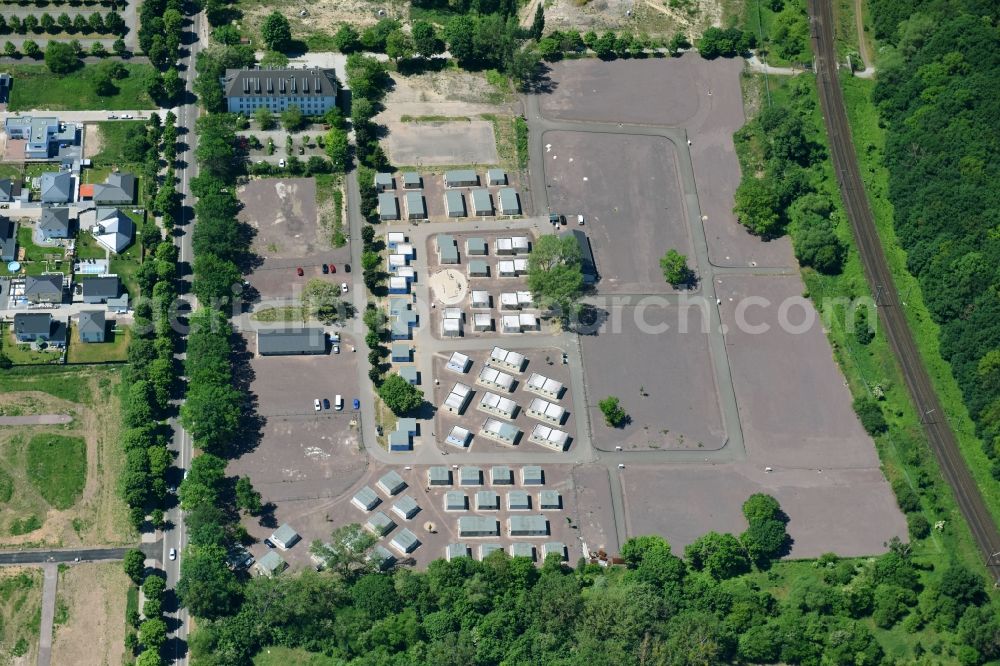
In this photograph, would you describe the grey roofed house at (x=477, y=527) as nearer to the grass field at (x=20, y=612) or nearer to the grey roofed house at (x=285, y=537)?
the grey roofed house at (x=285, y=537)

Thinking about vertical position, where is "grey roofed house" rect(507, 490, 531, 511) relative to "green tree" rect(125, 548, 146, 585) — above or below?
above

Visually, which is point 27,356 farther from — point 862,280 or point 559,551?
point 862,280

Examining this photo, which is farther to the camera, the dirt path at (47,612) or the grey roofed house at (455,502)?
the grey roofed house at (455,502)

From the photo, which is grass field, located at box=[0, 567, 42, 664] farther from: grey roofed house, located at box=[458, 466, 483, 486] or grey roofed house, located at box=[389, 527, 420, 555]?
grey roofed house, located at box=[458, 466, 483, 486]

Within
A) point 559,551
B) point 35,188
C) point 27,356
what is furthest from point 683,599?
point 35,188

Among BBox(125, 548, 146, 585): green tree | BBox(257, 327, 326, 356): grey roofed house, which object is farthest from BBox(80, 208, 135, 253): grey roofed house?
BBox(125, 548, 146, 585): green tree

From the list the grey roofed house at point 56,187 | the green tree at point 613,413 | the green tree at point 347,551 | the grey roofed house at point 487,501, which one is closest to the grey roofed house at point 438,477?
the grey roofed house at point 487,501

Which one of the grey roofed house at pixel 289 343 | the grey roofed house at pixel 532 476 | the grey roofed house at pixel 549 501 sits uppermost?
the grey roofed house at pixel 289 343
